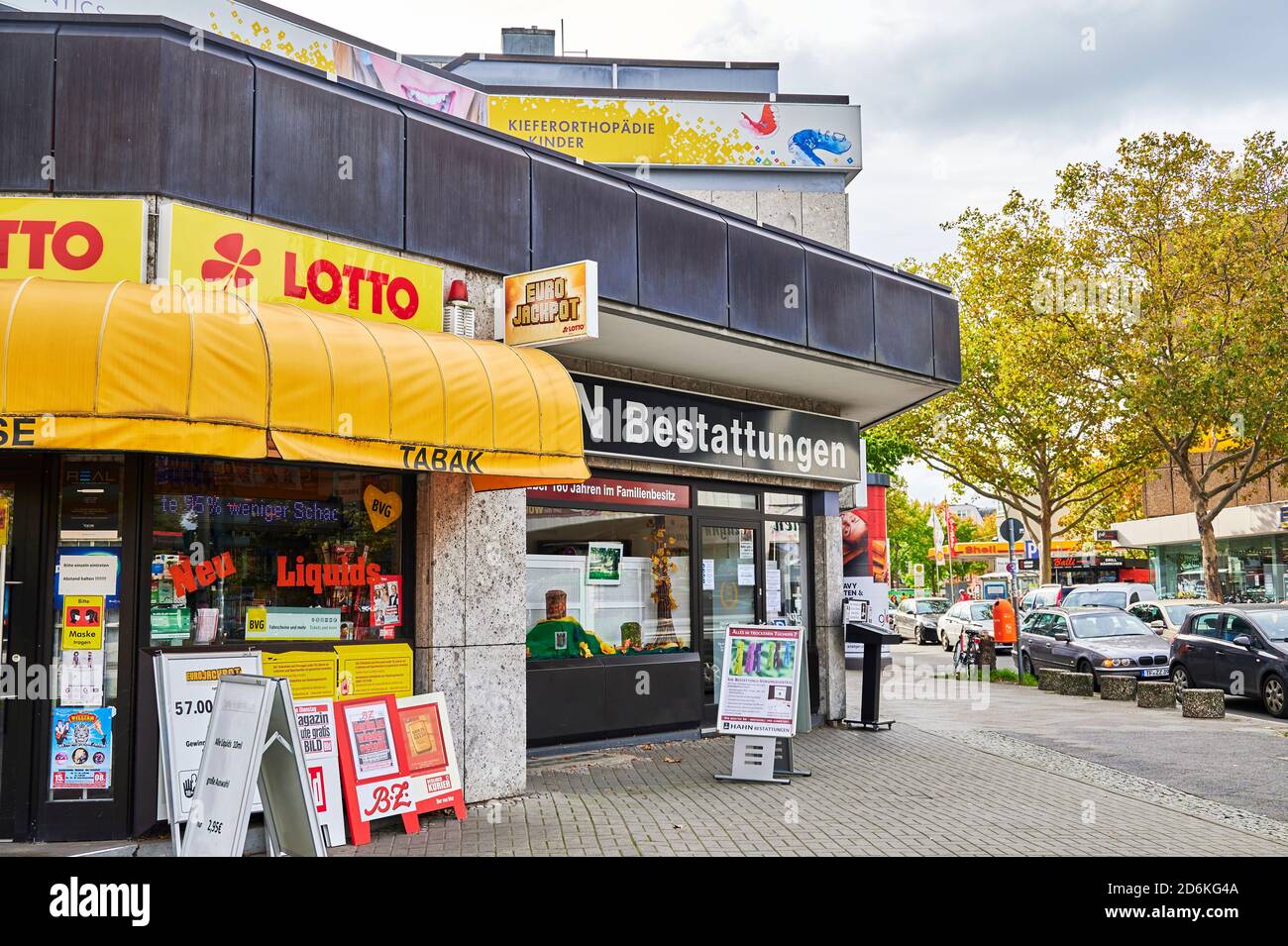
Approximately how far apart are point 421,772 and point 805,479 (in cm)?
706

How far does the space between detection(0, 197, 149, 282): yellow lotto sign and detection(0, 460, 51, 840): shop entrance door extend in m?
1.36

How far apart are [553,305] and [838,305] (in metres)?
4.66

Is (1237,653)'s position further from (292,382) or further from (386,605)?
(292,382)

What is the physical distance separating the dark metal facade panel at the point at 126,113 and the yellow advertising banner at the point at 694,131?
15453 millimetres

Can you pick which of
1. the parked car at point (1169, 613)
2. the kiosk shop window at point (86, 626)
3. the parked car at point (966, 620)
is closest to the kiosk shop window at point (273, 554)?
the kiosk shop window at point (86, 626)

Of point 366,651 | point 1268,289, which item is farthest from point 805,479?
point 1268,289

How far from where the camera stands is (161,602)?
25.5ft

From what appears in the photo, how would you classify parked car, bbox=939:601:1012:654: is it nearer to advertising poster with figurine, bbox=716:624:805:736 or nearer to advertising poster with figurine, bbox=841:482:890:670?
advertising poster with figurine, bbox=841:482:890:670

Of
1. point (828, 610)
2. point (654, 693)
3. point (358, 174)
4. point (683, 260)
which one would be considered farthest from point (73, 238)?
point (828, 610)

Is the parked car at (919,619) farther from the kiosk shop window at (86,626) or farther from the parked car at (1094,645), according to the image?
the kiosk shop window at (86,626)

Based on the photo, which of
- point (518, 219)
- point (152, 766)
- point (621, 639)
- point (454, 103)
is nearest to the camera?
point (152, 766)

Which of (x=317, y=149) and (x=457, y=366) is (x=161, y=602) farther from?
(x=317, y=149)

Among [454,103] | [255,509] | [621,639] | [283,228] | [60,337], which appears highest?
[454,103]

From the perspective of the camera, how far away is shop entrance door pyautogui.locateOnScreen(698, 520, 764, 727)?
12750 millimetres
